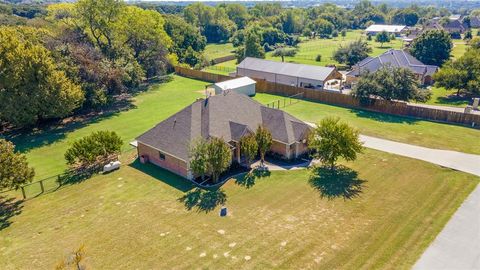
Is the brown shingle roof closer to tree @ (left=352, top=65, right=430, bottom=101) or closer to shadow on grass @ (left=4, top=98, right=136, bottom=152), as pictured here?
shadow on grass @ (left=4, top=98, right=136, bottom=152)

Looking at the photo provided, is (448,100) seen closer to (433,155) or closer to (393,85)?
(393,85)

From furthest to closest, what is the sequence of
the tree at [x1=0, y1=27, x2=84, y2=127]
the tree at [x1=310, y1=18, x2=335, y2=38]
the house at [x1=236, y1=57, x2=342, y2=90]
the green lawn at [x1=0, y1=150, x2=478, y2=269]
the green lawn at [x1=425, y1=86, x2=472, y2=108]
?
the tree at [x1=310, y1=18, x2=335, y2=38] → the house at [x1=236, y1=57, x2=342, y2=90] → the green lawn at [x1=425, y1=86, x2=472, y2=108] → the tree at [x1=0, y1=27, x2=84, y2=127] → the green lawn at [x1=0, y1=150, x2=478, y2=269]

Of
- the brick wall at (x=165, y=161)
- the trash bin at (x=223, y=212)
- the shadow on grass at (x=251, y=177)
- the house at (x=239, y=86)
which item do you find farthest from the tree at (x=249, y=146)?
the house at (x=239, y=86)

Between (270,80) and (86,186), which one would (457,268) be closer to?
(86,186)

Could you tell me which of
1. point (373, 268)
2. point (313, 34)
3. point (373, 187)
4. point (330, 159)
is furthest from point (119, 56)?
point (313, 34)

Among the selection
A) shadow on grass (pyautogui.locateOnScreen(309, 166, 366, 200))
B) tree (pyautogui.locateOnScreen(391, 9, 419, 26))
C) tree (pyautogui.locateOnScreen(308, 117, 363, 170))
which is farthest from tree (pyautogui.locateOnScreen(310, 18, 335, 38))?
tree (pyautogui.locateOnScreen(308, 117, 363, 170))

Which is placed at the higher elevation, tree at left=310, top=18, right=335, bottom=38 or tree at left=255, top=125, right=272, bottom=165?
tree at left=310, top=18, right=335, bottom=38
